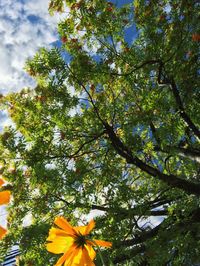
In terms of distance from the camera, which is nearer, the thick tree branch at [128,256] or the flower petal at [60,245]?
the flower petal at [60,245]

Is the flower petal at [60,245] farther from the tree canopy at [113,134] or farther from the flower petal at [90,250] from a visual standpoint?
the tree canopy at [113,134]

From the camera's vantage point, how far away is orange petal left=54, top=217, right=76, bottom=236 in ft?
4.01

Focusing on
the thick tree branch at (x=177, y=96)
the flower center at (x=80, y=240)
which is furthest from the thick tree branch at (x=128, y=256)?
the flower center at (x=80, y=240)

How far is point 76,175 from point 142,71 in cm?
306

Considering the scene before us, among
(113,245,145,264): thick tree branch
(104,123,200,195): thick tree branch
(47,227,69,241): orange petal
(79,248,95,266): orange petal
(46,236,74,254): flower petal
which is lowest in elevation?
(79,248,95,266): orange petal

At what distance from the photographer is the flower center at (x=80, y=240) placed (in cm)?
141

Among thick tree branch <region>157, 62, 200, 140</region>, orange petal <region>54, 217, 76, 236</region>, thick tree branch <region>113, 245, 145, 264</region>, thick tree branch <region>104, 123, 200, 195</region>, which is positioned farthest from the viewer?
thick tree branch <region>157, 62, 200, 140</region>

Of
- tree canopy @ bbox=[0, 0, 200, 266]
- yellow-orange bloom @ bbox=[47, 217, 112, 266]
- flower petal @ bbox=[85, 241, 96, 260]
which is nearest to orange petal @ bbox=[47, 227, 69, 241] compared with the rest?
yellow-orange bloom @ bbox=[47, 217, 112, 266]

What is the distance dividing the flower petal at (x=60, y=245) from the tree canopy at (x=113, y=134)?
4.05 meters

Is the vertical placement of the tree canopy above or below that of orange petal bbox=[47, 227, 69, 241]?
above

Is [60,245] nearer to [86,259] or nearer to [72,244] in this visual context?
[72,244]

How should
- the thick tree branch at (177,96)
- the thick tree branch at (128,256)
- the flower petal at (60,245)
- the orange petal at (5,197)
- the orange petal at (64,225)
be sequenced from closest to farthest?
the orange petal at (5,197), the orange petal at (64,225), the flower petal at (60,245), the thick tree branch at (128,256), the thick tree branch at (177,96)

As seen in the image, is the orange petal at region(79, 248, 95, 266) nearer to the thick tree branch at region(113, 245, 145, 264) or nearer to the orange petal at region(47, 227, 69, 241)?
the orange petal at region(47, 227, 69, 241)

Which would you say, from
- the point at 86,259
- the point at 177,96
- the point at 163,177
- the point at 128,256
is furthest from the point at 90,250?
the point at 177,96
